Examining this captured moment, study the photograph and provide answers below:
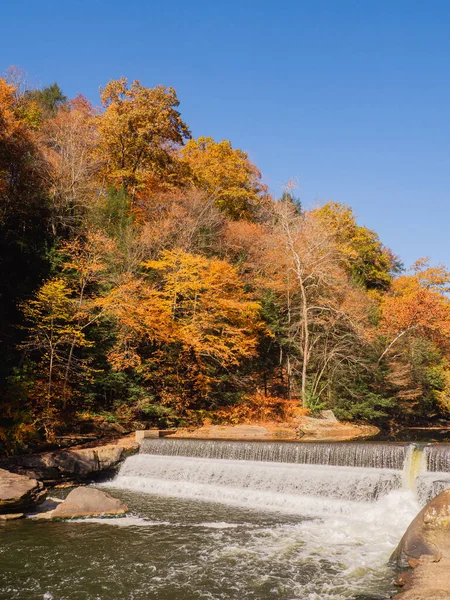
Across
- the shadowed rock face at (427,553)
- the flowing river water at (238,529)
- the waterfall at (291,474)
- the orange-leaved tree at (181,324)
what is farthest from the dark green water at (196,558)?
the orange-leaved tree at (181,324)

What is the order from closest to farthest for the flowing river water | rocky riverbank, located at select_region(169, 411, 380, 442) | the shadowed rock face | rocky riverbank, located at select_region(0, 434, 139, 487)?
the shadowed rock face
the flowing river water
rocky riverbank, located at select_region(0, 434, 139, 487)
rocky riverbank, located at select_region(169, 411, 380, 442)

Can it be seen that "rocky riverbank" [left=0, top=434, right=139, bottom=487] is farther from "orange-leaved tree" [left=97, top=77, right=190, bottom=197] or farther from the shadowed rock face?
"orange-leaved tree" [left=97, top=77, right=190, bottom=197]

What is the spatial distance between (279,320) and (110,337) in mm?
9587

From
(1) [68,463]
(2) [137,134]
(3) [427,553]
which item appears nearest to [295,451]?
(3) [427,553]

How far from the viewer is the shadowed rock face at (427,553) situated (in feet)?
21.6

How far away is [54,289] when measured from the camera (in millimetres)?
16750

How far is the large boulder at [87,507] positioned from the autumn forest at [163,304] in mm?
4713

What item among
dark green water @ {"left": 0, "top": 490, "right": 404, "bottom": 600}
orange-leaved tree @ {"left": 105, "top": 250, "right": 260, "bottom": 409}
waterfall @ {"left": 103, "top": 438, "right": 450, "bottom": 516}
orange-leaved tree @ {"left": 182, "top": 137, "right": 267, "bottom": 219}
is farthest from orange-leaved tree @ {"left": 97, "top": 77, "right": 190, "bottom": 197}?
dark green water @ {"left": 0, "top": 490, "right": 404, "bottom": 600}

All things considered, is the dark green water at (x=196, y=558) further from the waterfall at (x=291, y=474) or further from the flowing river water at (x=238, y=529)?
the waterfall at (x=291, y=474)

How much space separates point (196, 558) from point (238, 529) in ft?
6.32

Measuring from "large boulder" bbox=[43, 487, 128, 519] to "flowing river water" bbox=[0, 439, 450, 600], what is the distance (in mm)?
401

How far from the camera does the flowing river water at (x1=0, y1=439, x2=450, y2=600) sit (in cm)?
719

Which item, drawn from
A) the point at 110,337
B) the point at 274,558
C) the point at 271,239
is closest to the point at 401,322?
the point at 271,239

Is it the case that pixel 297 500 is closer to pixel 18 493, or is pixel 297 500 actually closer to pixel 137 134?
→ pixel 18 493
